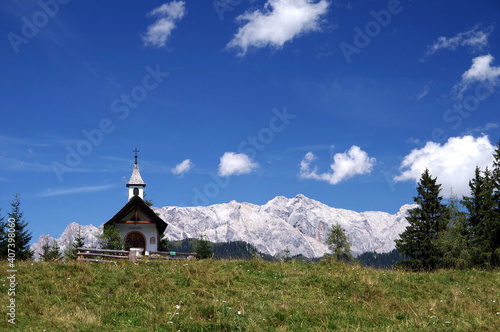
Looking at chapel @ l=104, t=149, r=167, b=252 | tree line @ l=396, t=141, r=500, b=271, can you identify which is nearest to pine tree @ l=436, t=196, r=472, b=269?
tree line @ l=396, t=141, r=500, b=271

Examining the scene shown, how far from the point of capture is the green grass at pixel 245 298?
13516mm

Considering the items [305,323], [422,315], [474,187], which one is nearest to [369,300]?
[422,315]

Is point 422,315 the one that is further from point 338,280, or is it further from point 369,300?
point 338,280

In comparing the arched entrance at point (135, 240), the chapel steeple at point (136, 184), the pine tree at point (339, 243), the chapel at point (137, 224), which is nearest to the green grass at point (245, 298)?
the chapel at point (137, 224)

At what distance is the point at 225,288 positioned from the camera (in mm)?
18203

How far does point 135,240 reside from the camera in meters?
47.3

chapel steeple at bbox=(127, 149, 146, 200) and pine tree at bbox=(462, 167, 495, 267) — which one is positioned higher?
chapel steeple at bbox=(127, 149, 146, 200)

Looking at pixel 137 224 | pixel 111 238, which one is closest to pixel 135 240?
pixel 137 224

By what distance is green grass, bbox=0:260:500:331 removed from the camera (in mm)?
13516

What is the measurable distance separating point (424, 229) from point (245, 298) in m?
39.6

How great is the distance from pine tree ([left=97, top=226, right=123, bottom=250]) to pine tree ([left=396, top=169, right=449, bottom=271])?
31.6 metres

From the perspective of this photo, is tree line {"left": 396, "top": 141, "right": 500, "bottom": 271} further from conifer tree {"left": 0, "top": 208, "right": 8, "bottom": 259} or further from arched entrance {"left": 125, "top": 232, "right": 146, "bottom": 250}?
conifer tree {"left": 0, "top": 208, "right": 8, "bottom": 259}

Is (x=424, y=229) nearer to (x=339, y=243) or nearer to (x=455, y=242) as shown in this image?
(x=455, y=242)

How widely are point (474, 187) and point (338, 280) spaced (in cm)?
3666
